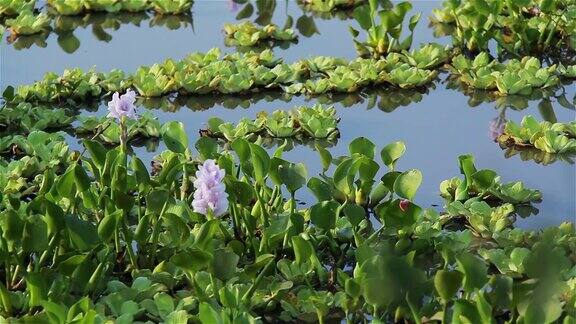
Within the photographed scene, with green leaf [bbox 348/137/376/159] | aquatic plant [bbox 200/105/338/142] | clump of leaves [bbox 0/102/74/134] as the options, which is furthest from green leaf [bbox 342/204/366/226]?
clump of leaves [bbox 0/102/74/134]

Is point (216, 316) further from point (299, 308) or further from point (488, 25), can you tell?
point (488, 25)

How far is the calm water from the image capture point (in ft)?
10.8

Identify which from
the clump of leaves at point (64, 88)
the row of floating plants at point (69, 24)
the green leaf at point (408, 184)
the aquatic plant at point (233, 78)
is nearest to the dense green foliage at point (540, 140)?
the aquatic plant at point (233, 78)

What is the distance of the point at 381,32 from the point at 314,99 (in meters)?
0.46

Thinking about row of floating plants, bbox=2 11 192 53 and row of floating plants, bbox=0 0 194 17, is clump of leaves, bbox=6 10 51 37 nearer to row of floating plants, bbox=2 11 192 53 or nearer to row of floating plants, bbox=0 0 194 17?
row of floating plants, bbox=2 11 192 53

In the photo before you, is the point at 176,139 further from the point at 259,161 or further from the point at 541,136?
the point at 541,136

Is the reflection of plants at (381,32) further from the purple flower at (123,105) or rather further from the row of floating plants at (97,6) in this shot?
Result: the purple flower at (123,105)

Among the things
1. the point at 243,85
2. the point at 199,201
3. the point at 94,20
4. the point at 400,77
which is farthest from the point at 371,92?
the point at 199,201

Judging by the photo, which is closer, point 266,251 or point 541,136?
point 266,251

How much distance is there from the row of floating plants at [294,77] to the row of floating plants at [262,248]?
36.2 inches

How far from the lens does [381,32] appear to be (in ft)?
13.9

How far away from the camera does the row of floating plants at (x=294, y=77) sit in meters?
3.91

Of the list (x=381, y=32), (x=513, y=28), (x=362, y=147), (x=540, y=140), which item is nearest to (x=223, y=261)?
(x=362, y=147)

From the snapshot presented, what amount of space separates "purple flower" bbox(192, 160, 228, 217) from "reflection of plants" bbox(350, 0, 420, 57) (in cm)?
198
